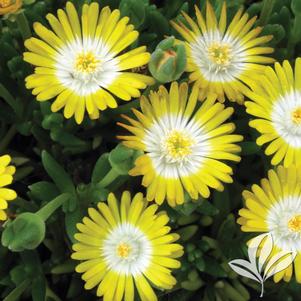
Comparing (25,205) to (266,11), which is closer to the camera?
(25,205)

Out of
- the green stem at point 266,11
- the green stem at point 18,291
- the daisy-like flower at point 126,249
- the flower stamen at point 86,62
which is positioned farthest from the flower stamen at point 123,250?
the green stem at point 266,11

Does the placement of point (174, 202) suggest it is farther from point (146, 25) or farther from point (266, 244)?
point (146, 25)

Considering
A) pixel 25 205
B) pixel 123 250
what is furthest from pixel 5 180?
pixel 123 250

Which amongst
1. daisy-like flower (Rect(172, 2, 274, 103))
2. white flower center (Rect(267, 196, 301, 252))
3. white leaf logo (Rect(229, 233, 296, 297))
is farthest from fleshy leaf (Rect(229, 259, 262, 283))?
daisy-like flower (Rect(172, 2, 274, 103))

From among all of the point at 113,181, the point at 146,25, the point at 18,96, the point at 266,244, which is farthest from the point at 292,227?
the point at 18,96

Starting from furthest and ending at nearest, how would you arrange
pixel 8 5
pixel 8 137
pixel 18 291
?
pixel 8 137, pixel 18 291, pixel 8 5

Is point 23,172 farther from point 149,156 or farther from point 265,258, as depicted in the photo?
point 265,258

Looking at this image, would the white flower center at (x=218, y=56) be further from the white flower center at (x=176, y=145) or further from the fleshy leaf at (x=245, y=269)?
the fleshy leaf at (x=245, y=269)
